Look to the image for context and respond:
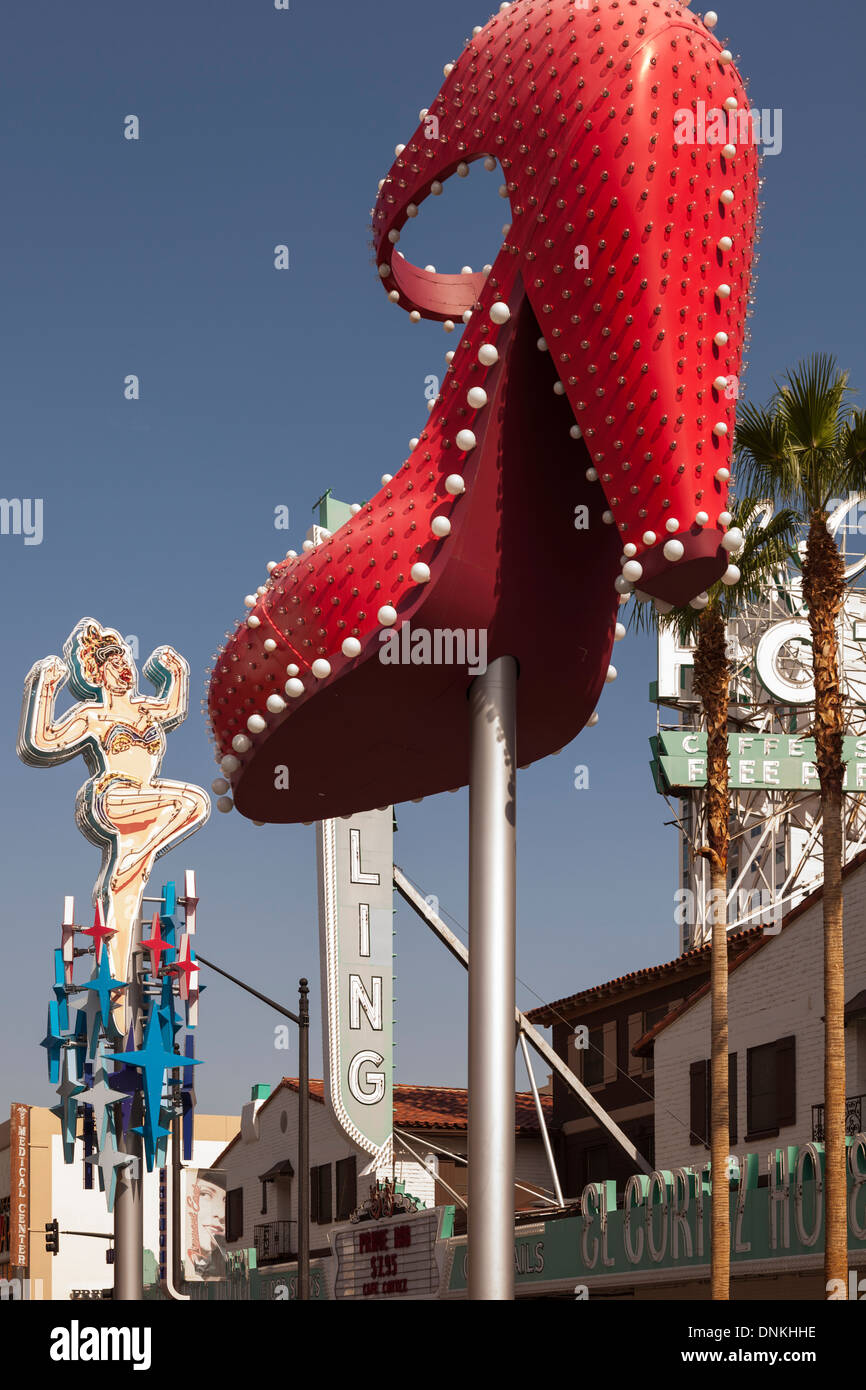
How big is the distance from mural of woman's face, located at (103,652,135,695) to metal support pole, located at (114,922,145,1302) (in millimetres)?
4169

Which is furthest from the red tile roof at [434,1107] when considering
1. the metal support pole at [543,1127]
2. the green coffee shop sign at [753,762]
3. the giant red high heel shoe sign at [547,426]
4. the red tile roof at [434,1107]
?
the giant red high heel shoe sign at [547,426]

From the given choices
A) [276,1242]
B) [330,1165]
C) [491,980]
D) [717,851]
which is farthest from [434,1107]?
[491,980]

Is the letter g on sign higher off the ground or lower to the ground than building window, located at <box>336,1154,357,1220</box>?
Result: higher

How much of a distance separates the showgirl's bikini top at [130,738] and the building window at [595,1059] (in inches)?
629

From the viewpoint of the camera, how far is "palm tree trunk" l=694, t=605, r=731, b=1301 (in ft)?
69.7

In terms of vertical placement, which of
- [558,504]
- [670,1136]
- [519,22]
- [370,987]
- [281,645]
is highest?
[519,22]

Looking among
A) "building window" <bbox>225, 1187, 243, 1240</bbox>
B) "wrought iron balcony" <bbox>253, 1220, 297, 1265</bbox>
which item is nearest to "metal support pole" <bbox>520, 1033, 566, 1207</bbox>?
"wrought iron balcony" <bbox>253, 1220, 297, 1265</bbox>

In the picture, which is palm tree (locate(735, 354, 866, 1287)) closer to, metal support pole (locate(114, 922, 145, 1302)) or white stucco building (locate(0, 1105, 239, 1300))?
metal support pole (locate(114, 922, 145, 1302))

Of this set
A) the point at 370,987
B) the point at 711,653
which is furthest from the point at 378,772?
the point at 370,987

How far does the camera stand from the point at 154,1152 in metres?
23.2

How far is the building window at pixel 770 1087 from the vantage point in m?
27.9

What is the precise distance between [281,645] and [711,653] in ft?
43.7
